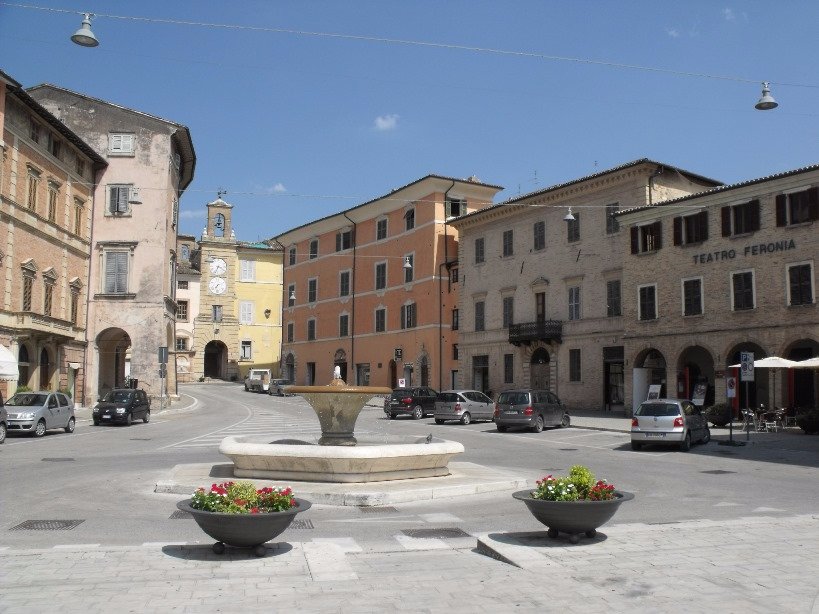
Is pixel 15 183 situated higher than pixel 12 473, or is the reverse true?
pixel 15 183

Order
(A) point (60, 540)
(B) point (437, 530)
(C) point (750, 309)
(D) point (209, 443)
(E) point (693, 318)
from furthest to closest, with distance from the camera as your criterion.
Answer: (E) point (693, 318) < (C) point (750, 309) < (D) point (209, 443) < (B) point (437, 530) < (A) point (60, 540)

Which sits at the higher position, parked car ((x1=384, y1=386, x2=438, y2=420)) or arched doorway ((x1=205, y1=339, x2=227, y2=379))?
arched doorway ((x1=205, y1=339, x2=227, y2=379))

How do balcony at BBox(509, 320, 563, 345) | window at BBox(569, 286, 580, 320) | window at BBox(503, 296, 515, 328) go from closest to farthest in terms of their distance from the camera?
window at BBox(569, 286, 580, 320) < balcony at BBox(509, 320, 563, 345) < window at BBox(503, 296, 515, 328)

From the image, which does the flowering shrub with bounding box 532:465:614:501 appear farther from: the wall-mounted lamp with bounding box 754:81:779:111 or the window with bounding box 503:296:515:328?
the window with bounding box 503:296:515:328

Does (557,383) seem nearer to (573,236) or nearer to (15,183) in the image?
(573,236)

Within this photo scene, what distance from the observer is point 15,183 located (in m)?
34.5

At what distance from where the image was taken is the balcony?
41750 millimetres

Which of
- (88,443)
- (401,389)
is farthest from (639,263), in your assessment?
(88,443)

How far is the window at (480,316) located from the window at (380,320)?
10.7 metres

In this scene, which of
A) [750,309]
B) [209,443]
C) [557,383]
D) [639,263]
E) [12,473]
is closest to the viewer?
[12,473]

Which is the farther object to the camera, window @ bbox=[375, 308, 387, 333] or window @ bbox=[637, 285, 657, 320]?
window @ bbox=[375, 308, 387, 333]

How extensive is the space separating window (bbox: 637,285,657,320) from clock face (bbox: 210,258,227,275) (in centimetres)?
5275

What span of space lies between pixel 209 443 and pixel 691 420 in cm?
1480

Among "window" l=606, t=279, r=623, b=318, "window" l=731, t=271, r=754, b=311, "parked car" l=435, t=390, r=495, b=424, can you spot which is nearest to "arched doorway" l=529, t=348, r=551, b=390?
"window" l=606, t=279, r=623, b=318
